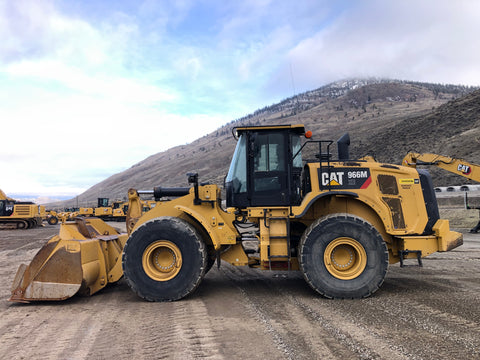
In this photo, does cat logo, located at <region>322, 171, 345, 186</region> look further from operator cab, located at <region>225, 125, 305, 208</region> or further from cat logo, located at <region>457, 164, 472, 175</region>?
cat logo, located at <region>457, 164, 472, 175</region>

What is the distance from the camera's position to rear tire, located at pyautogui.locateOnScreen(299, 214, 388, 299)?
18.8 feet

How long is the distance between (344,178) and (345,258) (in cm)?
126

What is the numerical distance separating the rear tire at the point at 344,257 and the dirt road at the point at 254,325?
0.22 meters

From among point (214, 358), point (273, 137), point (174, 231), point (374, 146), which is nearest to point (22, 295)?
point (174, 231)

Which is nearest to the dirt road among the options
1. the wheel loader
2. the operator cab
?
the wheel loader

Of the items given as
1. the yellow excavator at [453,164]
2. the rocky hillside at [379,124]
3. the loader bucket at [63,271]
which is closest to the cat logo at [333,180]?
the loader bucket at [63,271]

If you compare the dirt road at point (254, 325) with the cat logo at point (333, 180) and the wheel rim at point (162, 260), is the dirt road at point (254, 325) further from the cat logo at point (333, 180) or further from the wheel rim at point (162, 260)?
the cat logo at point (333, 180)

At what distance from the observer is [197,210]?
6336 millimetres

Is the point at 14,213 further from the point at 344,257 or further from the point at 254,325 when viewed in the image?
the point at 254,325

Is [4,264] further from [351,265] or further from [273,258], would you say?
[351,265]

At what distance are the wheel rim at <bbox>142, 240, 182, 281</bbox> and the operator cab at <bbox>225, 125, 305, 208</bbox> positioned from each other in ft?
4.31

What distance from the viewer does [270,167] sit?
20.8 ft

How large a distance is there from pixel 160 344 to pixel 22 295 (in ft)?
9.38

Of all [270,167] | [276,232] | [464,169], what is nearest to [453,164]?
[464,169]
